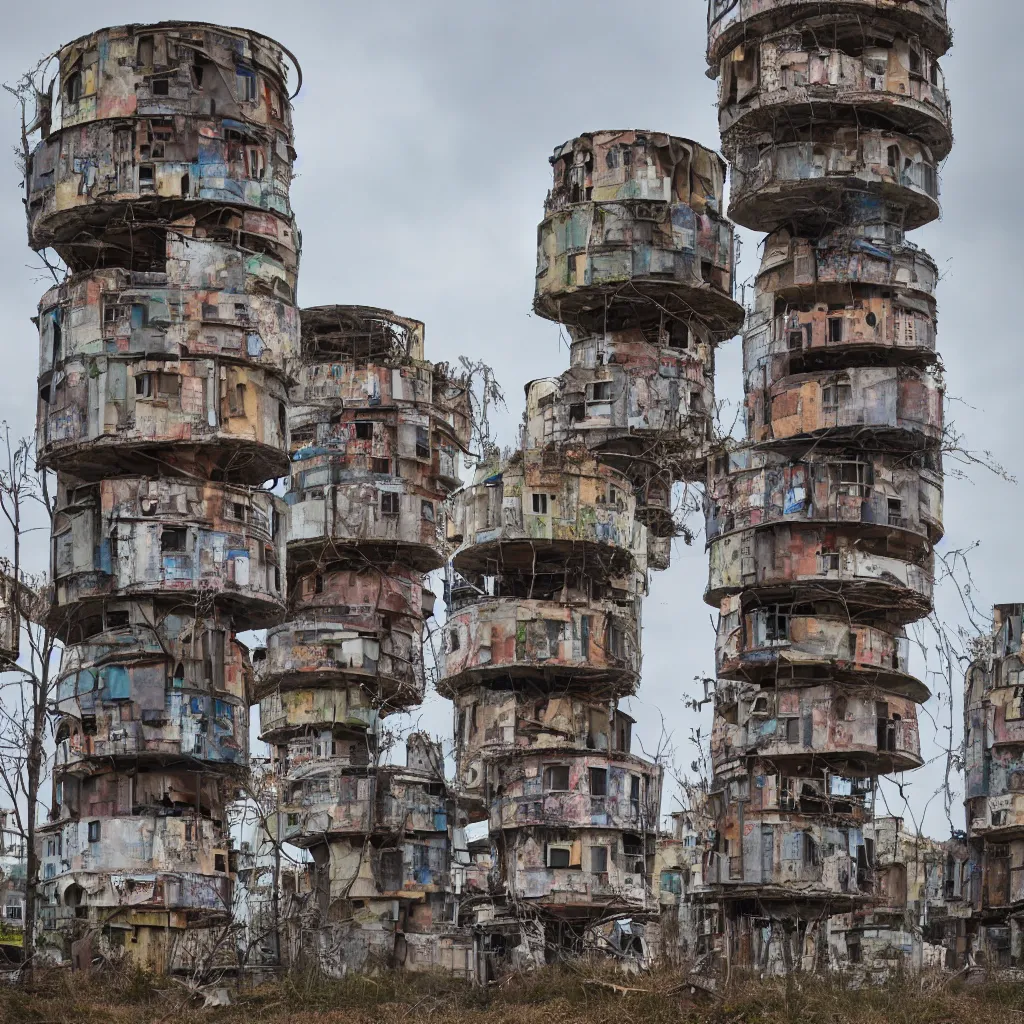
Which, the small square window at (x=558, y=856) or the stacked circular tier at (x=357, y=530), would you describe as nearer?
the small square window at (x=558, y=856)

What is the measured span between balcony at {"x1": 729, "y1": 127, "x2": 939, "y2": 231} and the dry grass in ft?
A: 91.3

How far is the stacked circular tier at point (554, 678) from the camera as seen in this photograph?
8744cm

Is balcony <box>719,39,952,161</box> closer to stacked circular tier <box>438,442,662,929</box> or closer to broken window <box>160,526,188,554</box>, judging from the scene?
stacked circular tier <box>438,442,662,929</box>

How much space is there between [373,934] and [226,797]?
331 inches

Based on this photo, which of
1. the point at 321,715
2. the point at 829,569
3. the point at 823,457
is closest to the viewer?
the point at 829,569

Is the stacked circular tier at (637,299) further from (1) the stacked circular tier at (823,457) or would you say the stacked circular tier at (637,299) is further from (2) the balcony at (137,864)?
(2) the balcony at (137,864)

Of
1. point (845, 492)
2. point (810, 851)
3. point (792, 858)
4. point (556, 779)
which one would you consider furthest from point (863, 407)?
point (556, 779)

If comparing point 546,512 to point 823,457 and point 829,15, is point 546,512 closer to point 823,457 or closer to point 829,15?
point 823,457

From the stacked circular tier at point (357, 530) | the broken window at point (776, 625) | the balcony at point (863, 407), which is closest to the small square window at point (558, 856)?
the broken window at point (776, 625)

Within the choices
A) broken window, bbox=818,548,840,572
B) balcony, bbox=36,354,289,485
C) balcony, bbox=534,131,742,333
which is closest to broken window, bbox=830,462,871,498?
broken window, bbox=818,548,840,572

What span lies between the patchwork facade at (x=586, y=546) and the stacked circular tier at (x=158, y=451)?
9.21 m

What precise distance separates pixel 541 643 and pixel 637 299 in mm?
13169

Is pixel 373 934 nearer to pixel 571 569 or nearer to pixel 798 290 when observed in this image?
pixel 571 569

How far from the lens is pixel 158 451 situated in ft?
274
